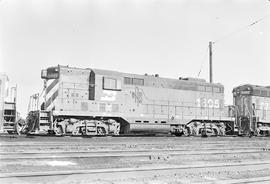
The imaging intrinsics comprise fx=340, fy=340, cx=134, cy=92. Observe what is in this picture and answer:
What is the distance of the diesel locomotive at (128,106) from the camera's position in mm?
14922

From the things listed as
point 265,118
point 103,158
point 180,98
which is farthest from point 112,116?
point 265,118

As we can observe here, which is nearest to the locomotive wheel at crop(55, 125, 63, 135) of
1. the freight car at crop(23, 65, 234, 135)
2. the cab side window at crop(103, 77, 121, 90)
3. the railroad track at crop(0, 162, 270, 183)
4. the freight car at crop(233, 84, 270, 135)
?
the freight car at crop(23, 65, 234, 135)

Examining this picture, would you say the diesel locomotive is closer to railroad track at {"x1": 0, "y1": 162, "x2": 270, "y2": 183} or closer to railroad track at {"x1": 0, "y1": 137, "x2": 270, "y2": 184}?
railroad track at {"x1": 0, "y1": 137, "x2": 270, "y2": 184}

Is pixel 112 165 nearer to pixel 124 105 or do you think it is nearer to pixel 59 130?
pixel 59 130

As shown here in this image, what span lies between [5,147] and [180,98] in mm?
11009

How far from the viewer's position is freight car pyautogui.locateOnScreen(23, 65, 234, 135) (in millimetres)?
14922

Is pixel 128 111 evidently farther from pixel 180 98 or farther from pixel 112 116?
pixel 180 98

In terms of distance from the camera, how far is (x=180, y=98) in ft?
60.2

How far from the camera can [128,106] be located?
54.3 ft

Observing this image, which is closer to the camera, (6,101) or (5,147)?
(5,147)

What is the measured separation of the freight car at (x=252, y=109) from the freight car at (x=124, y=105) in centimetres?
148

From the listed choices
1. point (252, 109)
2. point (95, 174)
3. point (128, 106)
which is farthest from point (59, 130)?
point (252, 109)

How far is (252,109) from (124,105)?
922cm

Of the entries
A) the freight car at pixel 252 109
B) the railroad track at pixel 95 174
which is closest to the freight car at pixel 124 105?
the freight car at pixel 252 109
